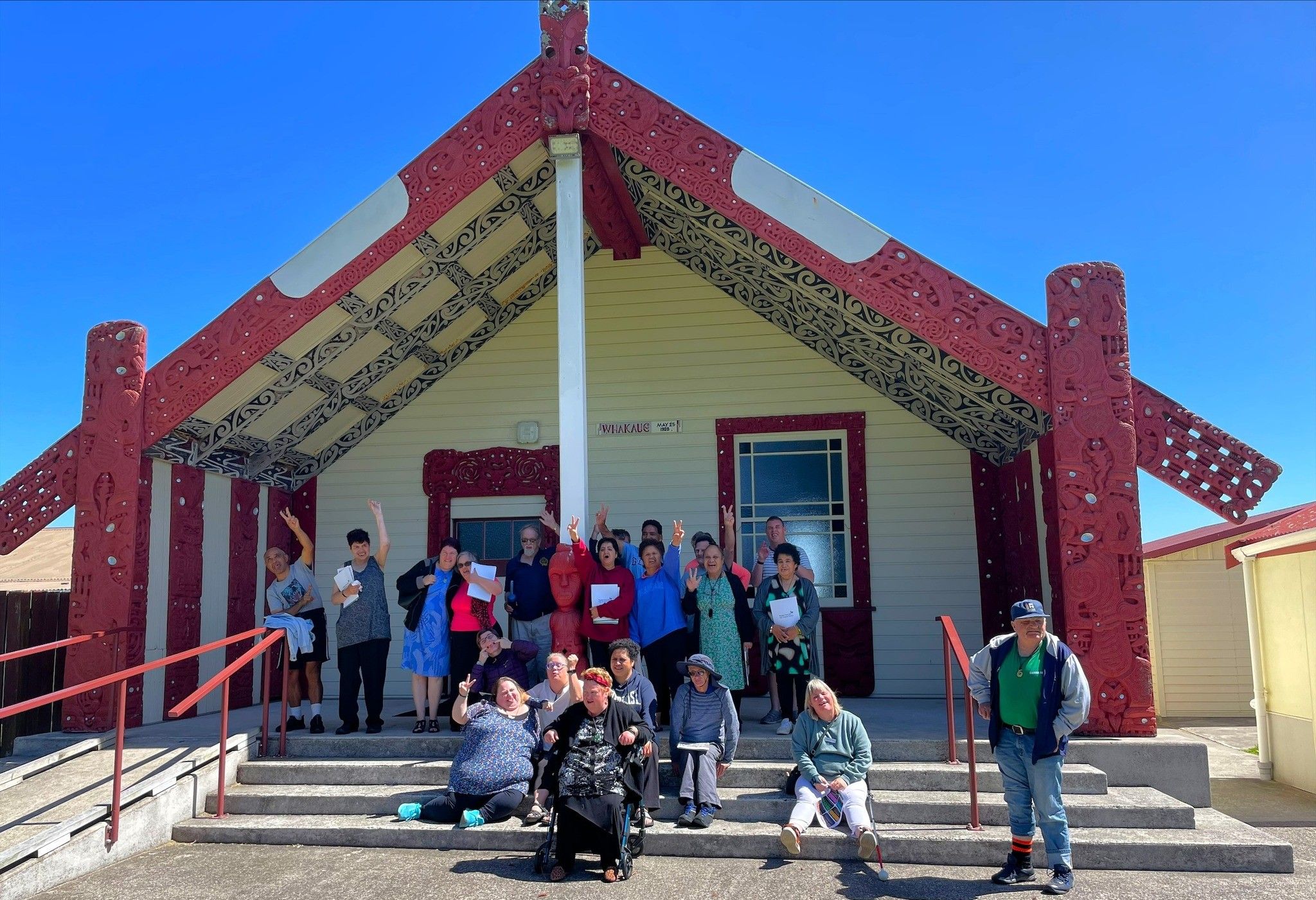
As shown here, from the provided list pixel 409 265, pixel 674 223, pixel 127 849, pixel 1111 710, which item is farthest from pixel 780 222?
pixel 127 849

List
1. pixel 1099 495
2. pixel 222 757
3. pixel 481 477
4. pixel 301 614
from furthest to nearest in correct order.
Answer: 1. pixel 481 477
2. pixel 301 614
3. pixel 1099 495
4. pixel 222 757

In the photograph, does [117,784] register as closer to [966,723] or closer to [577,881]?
[577,881]

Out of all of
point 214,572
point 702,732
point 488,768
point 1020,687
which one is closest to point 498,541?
point 214,572

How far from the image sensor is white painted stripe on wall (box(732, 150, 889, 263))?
679 centimetres

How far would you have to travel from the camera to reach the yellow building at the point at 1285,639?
7.15 metres

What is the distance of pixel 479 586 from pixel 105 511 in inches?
120

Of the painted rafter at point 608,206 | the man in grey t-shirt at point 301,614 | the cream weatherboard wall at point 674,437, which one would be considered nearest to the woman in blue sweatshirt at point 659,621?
the man in grey t-shirt at point 301,614

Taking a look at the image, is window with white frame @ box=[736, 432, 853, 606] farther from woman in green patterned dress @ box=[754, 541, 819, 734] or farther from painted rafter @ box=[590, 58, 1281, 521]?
painted rafter @ box=[590, 58, 1281, 521]

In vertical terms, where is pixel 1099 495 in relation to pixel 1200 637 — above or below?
above

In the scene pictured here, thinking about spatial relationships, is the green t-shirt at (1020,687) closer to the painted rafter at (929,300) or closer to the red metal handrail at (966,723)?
the red metal handrail at (966,723)

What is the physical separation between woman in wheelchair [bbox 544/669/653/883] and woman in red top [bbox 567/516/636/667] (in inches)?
43.4

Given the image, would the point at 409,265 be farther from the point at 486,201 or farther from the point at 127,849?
the point at 127,849

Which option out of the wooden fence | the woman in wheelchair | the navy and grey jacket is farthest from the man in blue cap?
the wooden fence

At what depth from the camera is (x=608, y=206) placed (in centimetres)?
860
